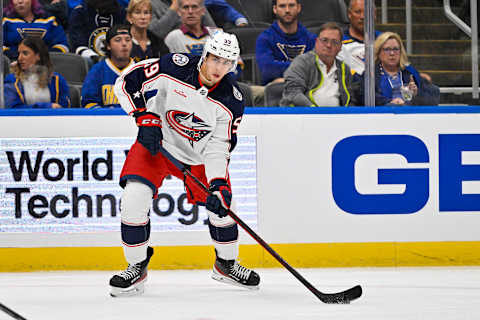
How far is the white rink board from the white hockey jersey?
0.69m

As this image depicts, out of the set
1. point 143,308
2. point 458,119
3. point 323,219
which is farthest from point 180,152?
point 458,119

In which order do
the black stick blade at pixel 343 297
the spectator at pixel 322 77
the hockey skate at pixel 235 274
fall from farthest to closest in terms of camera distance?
the spectator at pixel 322 77 → the hockey skate at pixel 235 274 → the black stick blade at pixel 343 297

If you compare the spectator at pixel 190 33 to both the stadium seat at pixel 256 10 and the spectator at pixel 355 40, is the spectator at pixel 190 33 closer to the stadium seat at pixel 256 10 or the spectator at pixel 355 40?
the stadium seat at pixel 256 10

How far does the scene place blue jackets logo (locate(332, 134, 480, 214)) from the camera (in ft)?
12.5

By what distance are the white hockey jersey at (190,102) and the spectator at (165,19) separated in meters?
0.74

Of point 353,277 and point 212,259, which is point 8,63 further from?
point 353,277

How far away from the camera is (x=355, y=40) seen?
386cm

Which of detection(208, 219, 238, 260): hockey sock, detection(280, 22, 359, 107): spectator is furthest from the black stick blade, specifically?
detection(280, 22, 359, 107): spectator

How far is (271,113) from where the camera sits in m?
3.82

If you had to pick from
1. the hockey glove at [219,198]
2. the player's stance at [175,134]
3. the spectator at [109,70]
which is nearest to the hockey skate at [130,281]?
the player's stance at [175,134]

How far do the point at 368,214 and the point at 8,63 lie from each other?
2.06 meters

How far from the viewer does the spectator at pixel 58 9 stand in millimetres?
3832

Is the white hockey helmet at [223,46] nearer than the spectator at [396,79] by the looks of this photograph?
Yes

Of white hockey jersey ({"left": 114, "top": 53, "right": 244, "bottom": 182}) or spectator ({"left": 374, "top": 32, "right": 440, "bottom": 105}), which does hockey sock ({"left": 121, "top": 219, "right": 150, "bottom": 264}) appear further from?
spectator ({"left": 374, "top": 32, "right": 440, "bottom": 105})
